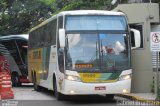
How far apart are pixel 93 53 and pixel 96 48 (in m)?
0.21

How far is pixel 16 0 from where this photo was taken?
44.1 meters

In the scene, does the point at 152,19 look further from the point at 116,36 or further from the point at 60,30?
the point at 60,30

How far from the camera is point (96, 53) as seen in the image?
670 inches

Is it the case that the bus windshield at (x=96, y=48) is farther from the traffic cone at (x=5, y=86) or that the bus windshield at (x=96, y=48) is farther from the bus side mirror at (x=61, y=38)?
the traffic cone at (x=5, y=86)

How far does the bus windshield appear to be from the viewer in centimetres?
1691

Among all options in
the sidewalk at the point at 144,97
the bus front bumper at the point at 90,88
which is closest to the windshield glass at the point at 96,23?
the bus front bumper at the point at 90,88

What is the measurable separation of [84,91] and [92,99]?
10.3 ft

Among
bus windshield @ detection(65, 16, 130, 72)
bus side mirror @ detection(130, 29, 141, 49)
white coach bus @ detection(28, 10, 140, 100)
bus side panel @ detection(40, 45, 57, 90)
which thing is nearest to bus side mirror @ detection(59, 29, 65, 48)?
white coach bus @ detection(28, 10, 140, 100)

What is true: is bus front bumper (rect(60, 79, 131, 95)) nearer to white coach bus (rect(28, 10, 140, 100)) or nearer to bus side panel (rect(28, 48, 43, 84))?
white coach bus (rect(28, 10, 140, 100))

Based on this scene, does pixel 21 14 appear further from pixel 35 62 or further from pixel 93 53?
pixel 93 53

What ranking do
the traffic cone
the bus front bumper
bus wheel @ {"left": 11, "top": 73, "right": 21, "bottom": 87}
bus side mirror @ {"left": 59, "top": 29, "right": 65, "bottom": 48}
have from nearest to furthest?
the bus front bumper < bus side mirror @ {"left": 59, "top": 29, "right": 65, "bottom": 48} < the traffic cone < bus wheel @ {"left": 11, "top": 73, "right": 21, "bottom": 87}

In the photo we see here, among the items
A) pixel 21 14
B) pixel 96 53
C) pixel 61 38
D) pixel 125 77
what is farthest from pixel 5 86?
pixel 21 14

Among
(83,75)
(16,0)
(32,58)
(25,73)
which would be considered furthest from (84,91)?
(16,0)

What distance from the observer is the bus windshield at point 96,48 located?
1691cm
